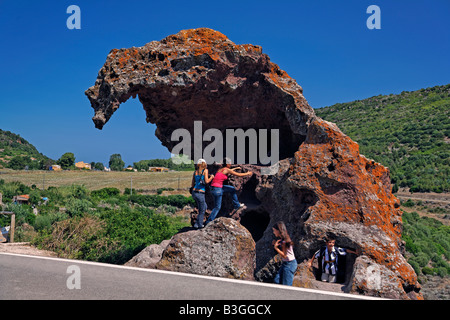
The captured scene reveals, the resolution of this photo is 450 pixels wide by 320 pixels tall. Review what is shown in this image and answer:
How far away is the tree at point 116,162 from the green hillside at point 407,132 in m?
40.8

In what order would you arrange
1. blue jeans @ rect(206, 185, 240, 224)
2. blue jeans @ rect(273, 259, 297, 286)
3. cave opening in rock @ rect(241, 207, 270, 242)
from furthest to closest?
cave opening in rock @ rect(241, 207, 270, 242)
blue jeans @ rect(206, 185, 240, 224)
blue jeans @ rect(273, 259, 297, 286)

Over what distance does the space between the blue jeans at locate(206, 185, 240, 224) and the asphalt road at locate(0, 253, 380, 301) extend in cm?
294

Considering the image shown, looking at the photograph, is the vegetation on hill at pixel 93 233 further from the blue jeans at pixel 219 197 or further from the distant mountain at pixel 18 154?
the distant mountain at pixel 18 154

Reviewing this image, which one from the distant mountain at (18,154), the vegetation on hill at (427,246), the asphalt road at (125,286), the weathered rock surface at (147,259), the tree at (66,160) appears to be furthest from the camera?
the tree at (66,160)

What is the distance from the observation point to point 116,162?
87000mm

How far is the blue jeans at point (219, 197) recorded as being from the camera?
30.3ft

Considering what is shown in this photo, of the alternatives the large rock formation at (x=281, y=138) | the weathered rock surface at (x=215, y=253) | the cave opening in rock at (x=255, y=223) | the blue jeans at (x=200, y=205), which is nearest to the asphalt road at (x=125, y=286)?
the weathered rock surface at (x=215, y=253)

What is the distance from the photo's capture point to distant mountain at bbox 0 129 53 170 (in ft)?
227

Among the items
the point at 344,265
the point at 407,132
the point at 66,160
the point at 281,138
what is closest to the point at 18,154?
the point at 66,160

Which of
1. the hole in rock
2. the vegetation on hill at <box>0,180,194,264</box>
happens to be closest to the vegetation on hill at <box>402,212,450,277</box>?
the vegetation on hill at <box>0,180,194,264</box>

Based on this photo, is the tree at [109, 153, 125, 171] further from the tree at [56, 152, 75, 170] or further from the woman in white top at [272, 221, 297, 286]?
the woman in white top at [272, 221, 297, 286]

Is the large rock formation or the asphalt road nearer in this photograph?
the asphalt road

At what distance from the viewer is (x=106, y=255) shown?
12.9 metres
